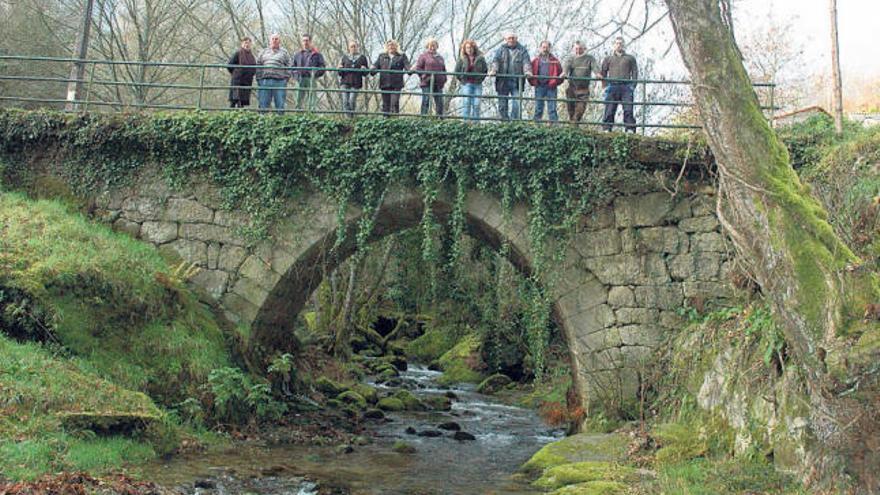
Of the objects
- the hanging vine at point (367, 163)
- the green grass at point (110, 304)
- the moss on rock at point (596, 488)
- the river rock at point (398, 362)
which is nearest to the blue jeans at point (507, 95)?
the hanging vine at point (367, 163)

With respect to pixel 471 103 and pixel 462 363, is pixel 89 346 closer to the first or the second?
pixel 471 103

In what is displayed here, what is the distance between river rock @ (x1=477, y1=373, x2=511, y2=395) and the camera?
15664 mm

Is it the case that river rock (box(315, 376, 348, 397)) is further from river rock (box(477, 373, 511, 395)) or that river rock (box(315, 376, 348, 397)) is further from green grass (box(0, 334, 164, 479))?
green grass (box(0, 334, 164, 479))

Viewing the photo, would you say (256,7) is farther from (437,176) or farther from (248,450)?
(248,450)

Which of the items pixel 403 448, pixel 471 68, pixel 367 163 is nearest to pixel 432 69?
pixel 471 68

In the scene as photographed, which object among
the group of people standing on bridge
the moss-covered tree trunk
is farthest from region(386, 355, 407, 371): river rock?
the moss-covered tree trunk

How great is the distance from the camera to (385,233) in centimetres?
1231

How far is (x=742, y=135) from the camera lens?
6523mm

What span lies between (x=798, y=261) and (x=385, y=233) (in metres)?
6.93

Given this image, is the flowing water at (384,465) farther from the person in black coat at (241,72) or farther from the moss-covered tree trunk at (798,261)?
the person in black coat at (241,72)

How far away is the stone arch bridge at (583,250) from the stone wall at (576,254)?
1cm

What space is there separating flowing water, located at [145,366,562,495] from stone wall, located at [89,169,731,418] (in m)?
1.50

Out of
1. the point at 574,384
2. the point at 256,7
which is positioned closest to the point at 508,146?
the point at 574,384

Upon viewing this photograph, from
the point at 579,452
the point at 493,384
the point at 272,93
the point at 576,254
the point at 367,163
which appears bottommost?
the point at 579,452
